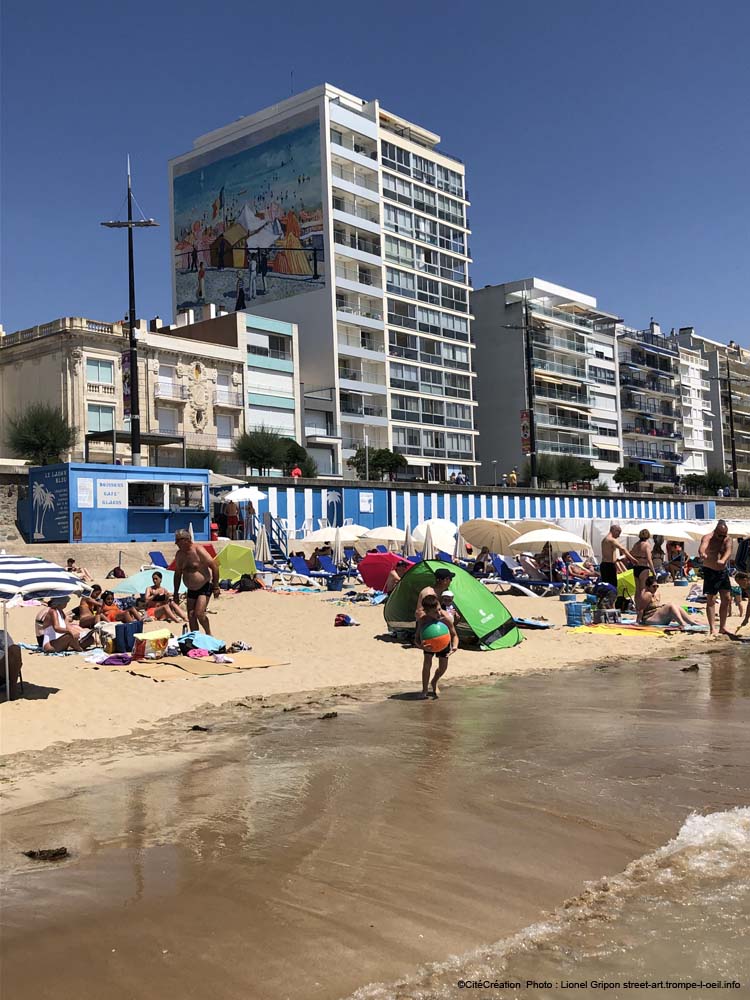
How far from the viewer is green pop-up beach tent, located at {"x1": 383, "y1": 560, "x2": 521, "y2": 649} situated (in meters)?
12.7

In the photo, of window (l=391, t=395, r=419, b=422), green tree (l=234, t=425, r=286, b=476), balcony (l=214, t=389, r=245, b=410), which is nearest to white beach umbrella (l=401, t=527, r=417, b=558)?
green tree (l=234, t=425, r=286, b=476)

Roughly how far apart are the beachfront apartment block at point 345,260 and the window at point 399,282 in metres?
0.10

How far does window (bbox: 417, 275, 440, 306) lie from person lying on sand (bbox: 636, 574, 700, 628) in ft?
166

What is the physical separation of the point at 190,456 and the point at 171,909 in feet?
137

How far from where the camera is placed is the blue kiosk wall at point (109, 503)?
24.6 m

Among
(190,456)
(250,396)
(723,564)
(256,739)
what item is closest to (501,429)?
(250,396)

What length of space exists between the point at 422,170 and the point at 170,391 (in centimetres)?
3075

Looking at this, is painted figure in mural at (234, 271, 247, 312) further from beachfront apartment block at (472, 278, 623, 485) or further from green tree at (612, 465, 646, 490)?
green tree at (612, 465, 646, 490)

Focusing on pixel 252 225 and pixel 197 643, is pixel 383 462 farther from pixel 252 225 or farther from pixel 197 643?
pixel 197 643

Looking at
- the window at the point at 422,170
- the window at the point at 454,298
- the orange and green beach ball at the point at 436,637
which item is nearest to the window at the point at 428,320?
the window at the point at 454,298

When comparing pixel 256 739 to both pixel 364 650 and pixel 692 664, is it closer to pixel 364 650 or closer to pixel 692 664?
pixel 364 650

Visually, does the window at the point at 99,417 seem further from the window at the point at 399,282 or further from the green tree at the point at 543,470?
the green tree at the point at 543,470

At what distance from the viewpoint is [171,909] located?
12.9 feet

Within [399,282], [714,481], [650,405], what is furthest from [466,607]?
[650,405]
